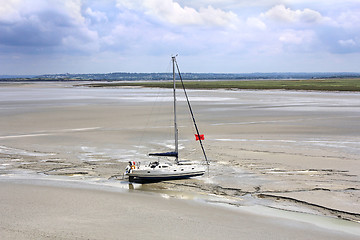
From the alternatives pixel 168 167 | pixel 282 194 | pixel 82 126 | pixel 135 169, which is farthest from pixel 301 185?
pixel 82 126

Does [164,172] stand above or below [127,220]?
above

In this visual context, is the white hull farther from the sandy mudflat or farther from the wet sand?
the sandy mudflat

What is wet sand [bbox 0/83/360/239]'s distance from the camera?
18.5 meters

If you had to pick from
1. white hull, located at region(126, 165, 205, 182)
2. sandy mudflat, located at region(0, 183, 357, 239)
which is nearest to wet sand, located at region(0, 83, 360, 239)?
white hull, located at region(126, 165, 205, 182)

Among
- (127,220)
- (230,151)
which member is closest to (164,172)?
(127,220)

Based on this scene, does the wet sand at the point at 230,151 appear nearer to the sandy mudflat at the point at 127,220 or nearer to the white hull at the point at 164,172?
the white hull at the point at 164,172

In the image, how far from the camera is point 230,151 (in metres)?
27.5

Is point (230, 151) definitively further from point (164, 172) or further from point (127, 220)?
point (127, 220)

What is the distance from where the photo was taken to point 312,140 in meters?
30.7

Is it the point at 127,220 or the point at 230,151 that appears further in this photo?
the point at 230,151

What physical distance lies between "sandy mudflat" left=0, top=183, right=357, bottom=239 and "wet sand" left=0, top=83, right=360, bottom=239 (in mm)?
1884

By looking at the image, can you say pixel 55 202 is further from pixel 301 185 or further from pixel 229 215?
pixel 301 185

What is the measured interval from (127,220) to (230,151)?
44.3ft

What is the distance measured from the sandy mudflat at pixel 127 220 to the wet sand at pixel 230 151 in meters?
1.88
